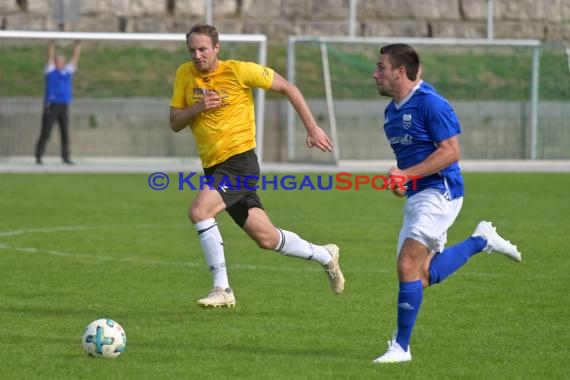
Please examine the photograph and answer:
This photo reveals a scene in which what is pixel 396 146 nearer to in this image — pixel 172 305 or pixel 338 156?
pixel 172 305

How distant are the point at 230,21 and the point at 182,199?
15.9 m

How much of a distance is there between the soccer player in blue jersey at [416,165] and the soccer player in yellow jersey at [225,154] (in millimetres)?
1877

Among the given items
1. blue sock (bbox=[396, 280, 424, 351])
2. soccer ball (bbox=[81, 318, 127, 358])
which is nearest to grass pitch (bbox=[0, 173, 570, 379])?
soccer ball (bbox=[81, 318, 127, 358])

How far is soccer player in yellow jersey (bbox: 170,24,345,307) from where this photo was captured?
398 inches

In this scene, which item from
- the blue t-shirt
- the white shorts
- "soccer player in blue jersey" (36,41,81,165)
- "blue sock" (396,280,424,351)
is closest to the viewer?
"blue sock" (396,280,424,351)

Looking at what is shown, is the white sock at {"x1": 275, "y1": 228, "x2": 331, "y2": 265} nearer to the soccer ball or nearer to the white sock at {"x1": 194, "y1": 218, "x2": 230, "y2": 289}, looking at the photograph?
the white sock at {"x1": 194, "y1": 218, "x2": 230, "y2": 289}

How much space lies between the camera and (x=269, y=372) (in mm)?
7711

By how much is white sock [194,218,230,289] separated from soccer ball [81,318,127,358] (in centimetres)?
211

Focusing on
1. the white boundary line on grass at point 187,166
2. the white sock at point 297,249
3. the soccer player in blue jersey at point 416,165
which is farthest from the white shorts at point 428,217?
the white boundary line on grass at point 187,166

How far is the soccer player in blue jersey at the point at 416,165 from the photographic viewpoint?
7.96 m

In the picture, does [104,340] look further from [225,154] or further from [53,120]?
[53,120]

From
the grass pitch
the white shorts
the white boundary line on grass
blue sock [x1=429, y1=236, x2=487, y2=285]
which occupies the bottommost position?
the white boundary line on grass

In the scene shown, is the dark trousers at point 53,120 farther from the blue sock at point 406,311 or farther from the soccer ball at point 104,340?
the blue sock at point 406,311

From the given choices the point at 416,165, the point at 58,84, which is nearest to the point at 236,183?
the point at 416,165
